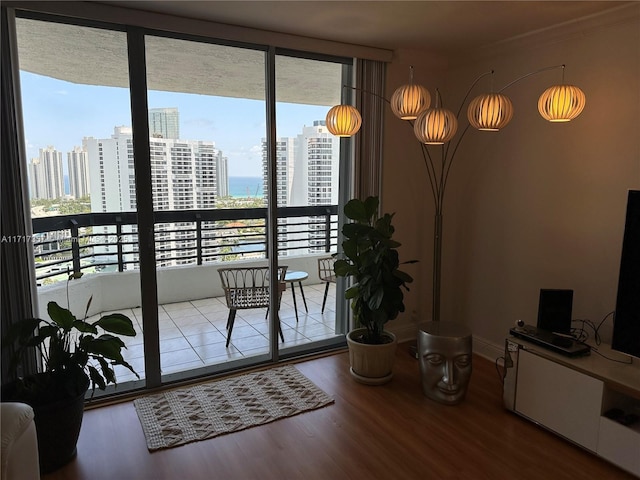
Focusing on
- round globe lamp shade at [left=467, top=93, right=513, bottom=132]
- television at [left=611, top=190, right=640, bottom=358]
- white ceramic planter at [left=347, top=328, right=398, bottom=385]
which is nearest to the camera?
television at [left=611, top=190, right=640, bottom=358]

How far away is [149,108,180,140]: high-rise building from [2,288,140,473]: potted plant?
1873 mm

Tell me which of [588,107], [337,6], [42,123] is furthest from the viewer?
[42,123]

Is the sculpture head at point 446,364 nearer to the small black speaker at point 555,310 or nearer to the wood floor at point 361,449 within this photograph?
the wood floor at point 361,449

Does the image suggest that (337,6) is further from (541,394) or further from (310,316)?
(310,316)

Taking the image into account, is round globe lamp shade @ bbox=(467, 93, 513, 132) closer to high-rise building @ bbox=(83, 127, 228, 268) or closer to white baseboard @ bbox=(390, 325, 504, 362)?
white baseboard @ bbox=(390, 325, 504, 362)

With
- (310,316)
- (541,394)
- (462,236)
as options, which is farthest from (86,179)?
(541,394)

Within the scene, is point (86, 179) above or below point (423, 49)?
below

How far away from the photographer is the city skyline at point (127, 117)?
3010 mm

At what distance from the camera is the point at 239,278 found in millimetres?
4906

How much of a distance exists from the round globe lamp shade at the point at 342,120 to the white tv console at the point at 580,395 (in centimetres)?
171

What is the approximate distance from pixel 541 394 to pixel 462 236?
1.58 m

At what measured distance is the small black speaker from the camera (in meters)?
2.71

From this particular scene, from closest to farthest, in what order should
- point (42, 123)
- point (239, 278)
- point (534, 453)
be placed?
point (534, 453) → point (42, 123) → point (239, 278)

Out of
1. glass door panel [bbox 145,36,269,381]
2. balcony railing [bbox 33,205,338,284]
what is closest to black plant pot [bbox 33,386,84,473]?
glass door panel [bbox 145,36,269,381]
